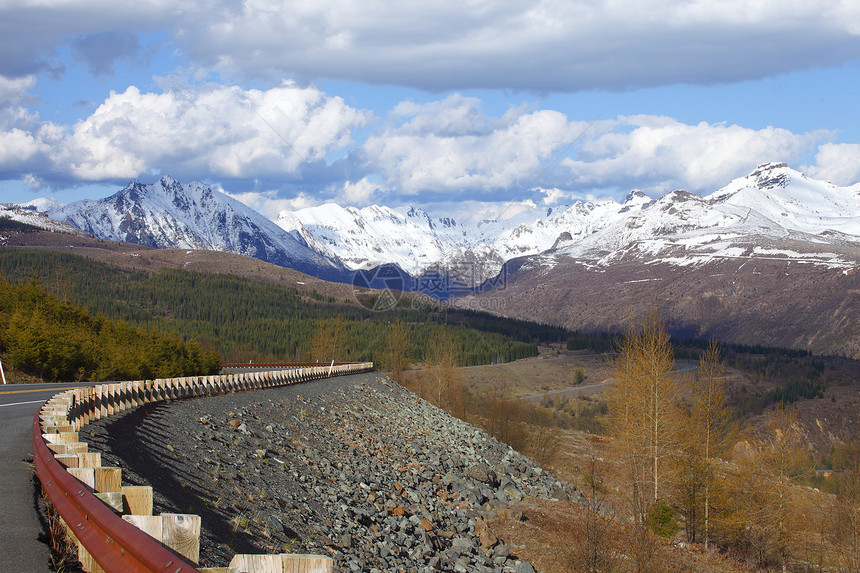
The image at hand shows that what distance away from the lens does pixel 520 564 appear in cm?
3111

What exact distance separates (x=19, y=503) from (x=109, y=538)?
23.7ft

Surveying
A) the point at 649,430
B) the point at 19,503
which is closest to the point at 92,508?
the point at 19,503

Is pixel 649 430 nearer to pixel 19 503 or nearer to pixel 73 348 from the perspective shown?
pixel 19 503

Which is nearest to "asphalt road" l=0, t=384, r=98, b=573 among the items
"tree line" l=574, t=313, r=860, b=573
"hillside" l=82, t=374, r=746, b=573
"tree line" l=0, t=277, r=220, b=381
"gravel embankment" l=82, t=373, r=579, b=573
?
"gravel embankment" l=82, t=373, r=579, b=573

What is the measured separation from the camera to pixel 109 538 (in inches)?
245

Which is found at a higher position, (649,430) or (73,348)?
(73,348)

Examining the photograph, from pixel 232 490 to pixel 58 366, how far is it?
29.4 metres

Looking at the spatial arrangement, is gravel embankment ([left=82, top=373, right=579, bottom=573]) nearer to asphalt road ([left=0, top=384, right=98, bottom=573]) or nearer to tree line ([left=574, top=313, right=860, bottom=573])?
asphalt road ([left=0, top=384, right=98, bottom=573])

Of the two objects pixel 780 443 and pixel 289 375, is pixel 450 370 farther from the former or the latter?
pixel 780 443

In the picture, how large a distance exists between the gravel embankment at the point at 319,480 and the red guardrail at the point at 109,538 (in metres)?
5.39

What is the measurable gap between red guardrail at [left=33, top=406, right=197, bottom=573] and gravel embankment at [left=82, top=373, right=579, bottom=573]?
17.7 feet

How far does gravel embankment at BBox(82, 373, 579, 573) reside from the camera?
816 inches

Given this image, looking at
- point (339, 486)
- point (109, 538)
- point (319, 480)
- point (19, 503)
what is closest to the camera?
point (109, 538)

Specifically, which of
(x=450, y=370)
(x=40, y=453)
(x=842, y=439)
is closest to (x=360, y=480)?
(x=40, y=453)
